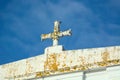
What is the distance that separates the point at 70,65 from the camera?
50.2 ft

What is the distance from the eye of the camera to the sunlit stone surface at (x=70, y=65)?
14361 mm

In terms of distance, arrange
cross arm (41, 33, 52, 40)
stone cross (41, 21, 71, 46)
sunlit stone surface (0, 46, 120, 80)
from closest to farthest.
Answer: sunlit stone surface (0, 46, 120, 80) → stone cross (41, 21, 71, 46) → cross arm (41, 33, 52, 40)

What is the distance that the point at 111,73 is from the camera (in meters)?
14.1

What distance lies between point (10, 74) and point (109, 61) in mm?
4743

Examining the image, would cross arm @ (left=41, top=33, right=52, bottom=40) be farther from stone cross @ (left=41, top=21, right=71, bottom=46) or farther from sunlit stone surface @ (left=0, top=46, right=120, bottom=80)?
sunlit stone surface @ (left=0, top=46, right=120, bottom=80)

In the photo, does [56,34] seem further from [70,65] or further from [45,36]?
[70,65]

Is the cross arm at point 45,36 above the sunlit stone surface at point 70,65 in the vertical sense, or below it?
above

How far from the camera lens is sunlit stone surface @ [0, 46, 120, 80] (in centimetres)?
1436

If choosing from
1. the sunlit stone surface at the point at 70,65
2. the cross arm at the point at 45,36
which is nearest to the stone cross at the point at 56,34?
the cross arm at the point at 45,36

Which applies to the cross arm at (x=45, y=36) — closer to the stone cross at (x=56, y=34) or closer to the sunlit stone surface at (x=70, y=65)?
Result: the stone cross at (x=56, y=34)

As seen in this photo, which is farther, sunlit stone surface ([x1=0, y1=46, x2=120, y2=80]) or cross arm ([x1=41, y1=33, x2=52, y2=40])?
cross arm ([x1=41, y1=33, x2=52, y2=40])

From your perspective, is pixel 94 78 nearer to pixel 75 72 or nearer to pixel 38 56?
pixel 75 72

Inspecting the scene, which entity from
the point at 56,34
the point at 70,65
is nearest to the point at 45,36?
the point at 56,34

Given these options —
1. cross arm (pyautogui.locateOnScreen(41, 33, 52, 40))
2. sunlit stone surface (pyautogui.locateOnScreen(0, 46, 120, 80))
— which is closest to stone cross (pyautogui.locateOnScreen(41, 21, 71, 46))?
cross arm (pyautogui.locateOnScreen(41, 33, 52, 40))
